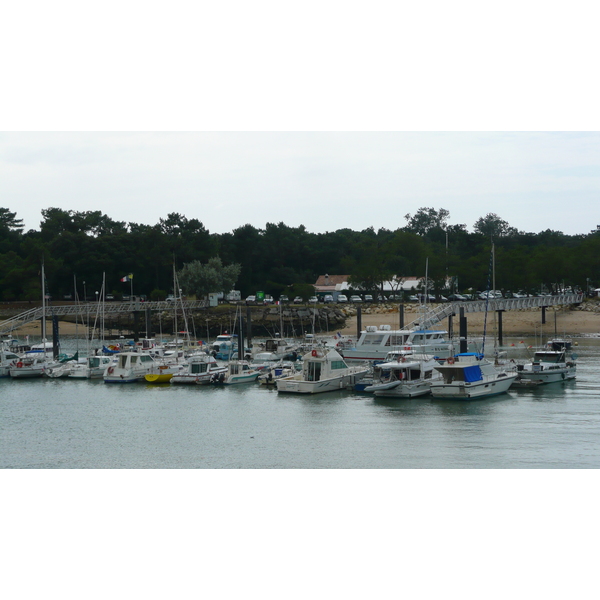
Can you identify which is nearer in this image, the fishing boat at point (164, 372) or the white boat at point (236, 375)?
the white boat at point (236, 375)

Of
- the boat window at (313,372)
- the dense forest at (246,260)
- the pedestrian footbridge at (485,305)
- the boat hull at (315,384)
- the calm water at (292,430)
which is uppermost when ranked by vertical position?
the dense forest at (246,260)

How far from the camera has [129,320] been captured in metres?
91.5

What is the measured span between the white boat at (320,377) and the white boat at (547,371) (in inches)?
333

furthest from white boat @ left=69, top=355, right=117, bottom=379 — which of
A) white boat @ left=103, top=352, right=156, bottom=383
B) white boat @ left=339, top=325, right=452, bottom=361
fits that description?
white boat @ left=339, top=325, right=452, bottom=361

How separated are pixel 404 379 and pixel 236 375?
10780 mm

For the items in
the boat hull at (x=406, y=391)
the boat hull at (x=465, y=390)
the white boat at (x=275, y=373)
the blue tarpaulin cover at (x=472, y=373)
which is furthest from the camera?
the white boat at (x=275, y=373)

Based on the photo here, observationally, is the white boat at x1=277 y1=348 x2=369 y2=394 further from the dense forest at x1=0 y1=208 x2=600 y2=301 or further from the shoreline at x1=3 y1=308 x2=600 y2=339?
the dense forest at x1=0 y1=208 x2=600 y2=301

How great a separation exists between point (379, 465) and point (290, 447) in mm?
4155

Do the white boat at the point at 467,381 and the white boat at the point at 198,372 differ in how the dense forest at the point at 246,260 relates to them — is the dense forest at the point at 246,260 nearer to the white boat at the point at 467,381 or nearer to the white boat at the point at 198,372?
the white boat at the point at 198,372

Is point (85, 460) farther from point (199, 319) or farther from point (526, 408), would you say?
point (199, 319)

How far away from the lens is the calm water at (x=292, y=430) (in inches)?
1009

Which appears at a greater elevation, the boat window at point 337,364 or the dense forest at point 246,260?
the dense forest at point 246,260

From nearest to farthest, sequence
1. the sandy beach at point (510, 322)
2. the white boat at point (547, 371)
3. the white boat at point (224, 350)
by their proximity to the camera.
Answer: the white boat at point (547, 371) → the white boat at point (224, 350) → the sandy beach at point (510, 322)

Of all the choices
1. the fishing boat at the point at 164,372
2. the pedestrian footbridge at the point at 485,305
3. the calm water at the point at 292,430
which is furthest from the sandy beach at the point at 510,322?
the calm water at the point at 292,430
